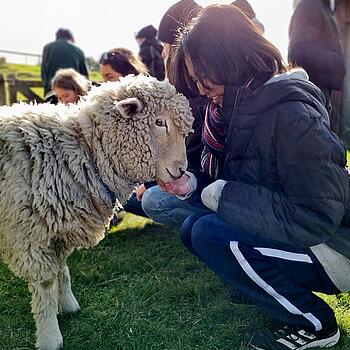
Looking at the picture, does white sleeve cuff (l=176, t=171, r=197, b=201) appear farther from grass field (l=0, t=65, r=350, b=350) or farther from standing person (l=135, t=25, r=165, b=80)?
standing person (l=135, t=25, r=165, b=80)

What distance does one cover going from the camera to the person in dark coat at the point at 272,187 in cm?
189

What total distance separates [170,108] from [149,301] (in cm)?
115

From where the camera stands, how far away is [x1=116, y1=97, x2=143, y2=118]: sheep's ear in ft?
6.67

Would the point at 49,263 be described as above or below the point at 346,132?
above

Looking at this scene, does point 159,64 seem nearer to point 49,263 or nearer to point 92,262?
point 92,262

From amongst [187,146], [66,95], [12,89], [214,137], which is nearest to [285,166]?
[214,137]

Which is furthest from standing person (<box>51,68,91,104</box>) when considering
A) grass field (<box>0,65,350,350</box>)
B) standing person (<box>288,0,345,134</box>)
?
standing person (<box>288,0,345,134</box>)

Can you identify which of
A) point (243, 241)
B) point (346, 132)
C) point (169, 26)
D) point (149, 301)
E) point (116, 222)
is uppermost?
point (169, 26)

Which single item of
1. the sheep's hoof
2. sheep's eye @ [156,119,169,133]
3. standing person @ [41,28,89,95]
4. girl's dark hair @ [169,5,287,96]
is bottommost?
the sheep's hoof

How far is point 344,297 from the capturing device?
2.65 metres

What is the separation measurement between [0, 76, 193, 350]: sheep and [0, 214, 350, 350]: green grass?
0.28 metres

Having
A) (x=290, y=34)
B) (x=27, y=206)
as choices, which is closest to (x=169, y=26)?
(x=290, y=34)

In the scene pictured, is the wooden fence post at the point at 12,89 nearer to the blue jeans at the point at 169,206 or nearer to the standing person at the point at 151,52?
the standing person at the point at 151,52

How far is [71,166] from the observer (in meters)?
2.12
